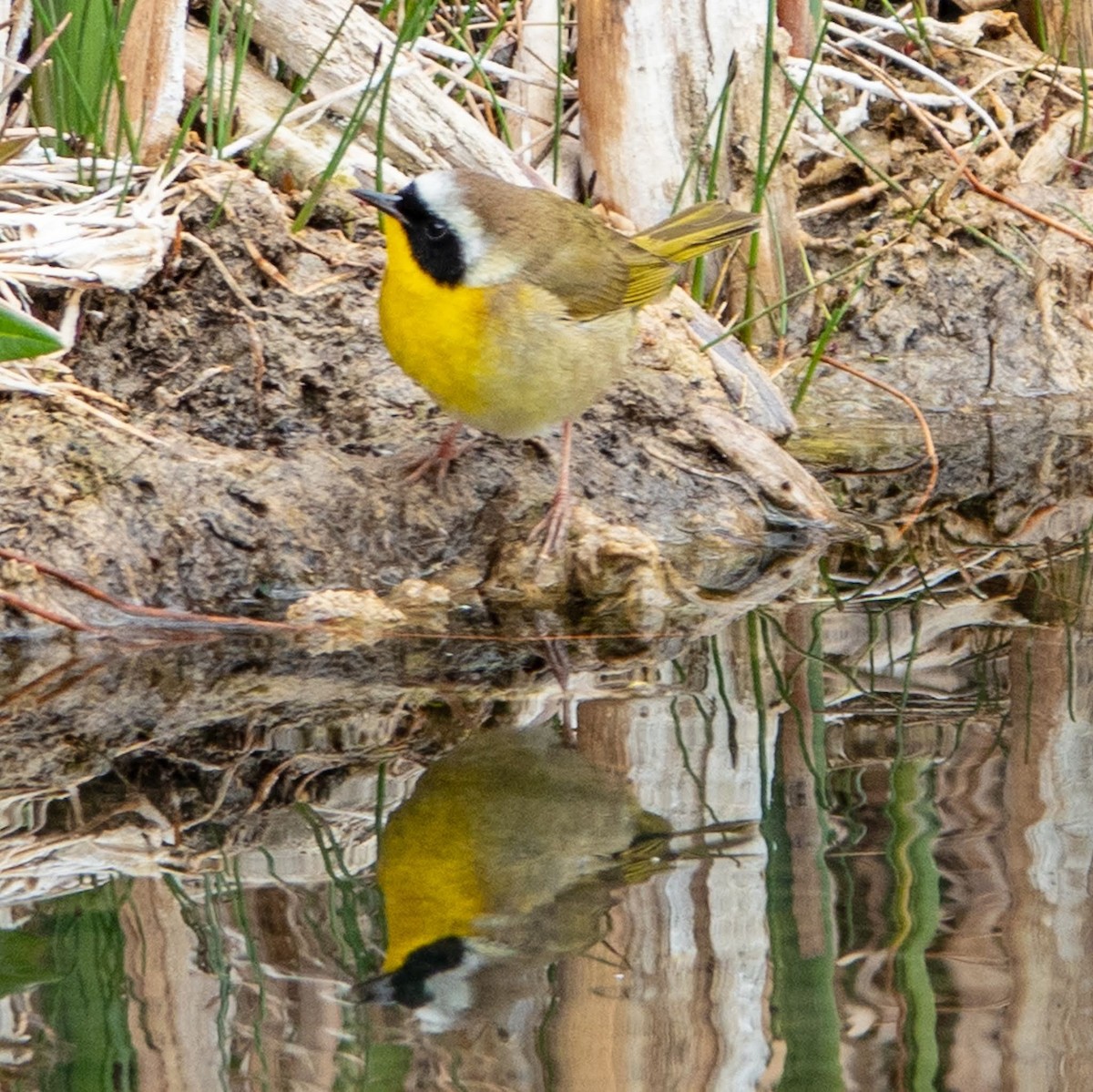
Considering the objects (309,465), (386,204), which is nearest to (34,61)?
(386,204)

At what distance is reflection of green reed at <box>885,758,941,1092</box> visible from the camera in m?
2.30

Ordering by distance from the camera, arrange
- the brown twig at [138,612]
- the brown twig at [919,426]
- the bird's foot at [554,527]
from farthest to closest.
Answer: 1. the brown twig at [919,426]
2. the bird's foot at [554,527]
3. the brown twig at [138,612]

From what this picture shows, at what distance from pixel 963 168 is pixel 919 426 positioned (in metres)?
0.99

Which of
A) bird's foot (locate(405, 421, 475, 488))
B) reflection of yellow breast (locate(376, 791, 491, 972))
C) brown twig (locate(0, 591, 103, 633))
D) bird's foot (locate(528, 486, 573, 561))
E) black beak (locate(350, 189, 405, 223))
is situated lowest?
reflection of yellow breast (locate(376, 791, 491, 972))

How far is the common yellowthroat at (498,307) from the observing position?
4383mm

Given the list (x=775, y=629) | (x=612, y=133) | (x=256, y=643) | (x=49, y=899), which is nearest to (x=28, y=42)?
(x=612, y=133)

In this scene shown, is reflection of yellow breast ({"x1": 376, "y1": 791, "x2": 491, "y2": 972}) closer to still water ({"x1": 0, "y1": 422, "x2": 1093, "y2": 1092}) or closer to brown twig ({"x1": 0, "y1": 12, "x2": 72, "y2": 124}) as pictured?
still water ({"x1": 0, "y1": 422, "x2": 1093, "y2": 1092})

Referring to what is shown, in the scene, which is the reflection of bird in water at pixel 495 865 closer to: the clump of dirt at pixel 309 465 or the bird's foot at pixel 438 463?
the clump of dirt at pixel 309 465

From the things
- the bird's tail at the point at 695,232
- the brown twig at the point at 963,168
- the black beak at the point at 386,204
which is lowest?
the black beak at the point at 386,204

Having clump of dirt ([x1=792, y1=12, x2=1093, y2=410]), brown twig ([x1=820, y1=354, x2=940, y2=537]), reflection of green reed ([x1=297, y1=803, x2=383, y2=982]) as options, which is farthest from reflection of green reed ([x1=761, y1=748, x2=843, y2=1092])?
clump of dirt ([x1=792, y1=12, x2=1093, y2=410])

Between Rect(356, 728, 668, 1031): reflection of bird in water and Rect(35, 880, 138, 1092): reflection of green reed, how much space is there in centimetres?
35

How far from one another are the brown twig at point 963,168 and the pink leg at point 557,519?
8.23 ft

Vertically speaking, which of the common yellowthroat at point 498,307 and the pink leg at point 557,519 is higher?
the common yellowthroat at point 498,307

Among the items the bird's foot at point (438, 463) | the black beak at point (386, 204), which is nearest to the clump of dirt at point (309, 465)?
the bird's foot at point (438, 463)
